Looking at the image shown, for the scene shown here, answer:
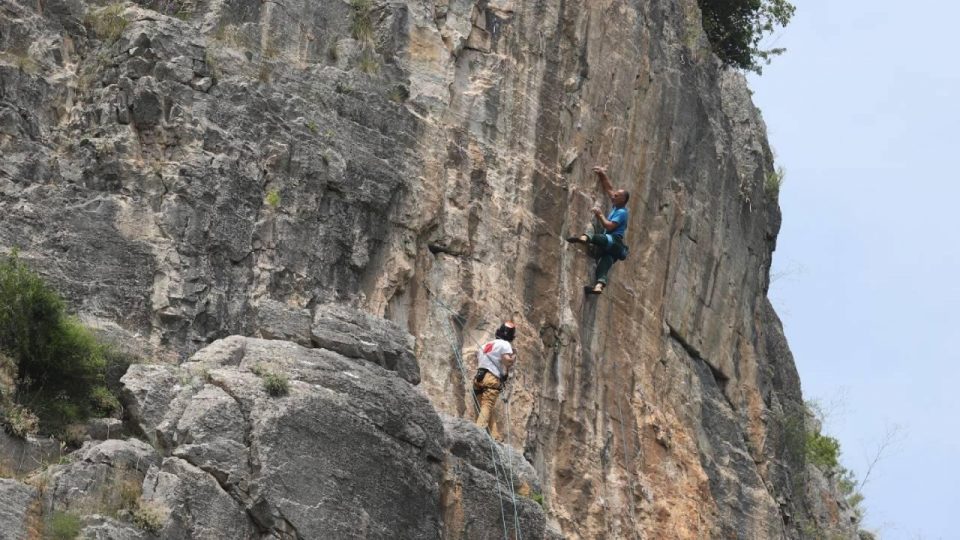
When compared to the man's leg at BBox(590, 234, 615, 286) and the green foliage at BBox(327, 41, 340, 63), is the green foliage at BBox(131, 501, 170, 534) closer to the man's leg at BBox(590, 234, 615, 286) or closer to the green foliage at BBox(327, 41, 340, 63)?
the green foliage at BBox(327, 41, 340, 63)

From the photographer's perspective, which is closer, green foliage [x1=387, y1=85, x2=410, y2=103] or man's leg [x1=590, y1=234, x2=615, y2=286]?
green foliage [x1=387, y1=85, x2=410, y2=103]

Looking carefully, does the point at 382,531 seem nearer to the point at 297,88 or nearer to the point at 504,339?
the point at 504,339

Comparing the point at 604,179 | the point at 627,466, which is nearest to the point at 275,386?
the point at 627,466

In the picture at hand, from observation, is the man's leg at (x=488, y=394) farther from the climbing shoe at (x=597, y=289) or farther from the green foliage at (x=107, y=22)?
the green foliage at (x=107, y=22)

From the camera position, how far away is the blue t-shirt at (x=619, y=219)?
30.8 meters

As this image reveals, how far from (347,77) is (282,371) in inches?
245

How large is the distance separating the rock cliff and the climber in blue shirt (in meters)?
0.32

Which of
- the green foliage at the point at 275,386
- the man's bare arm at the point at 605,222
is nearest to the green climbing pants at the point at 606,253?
the man's bare arm at the point at 605,222

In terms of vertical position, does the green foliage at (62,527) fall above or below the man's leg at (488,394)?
below

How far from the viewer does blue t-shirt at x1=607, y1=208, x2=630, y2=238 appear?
3080 centimetres

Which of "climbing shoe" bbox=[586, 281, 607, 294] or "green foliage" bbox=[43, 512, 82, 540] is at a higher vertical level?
"climbing shoe" bbox=[586, 281, 607, 294]

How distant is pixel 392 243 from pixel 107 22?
476 cm

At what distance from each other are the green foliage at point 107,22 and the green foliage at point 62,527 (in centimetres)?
809

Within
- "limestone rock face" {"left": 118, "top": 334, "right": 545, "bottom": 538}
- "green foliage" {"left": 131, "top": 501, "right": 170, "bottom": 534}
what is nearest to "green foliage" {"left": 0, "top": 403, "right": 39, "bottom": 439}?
"limestone rock face" {"left": 118, "top": 334, "right": 545, "bottom": 538}
